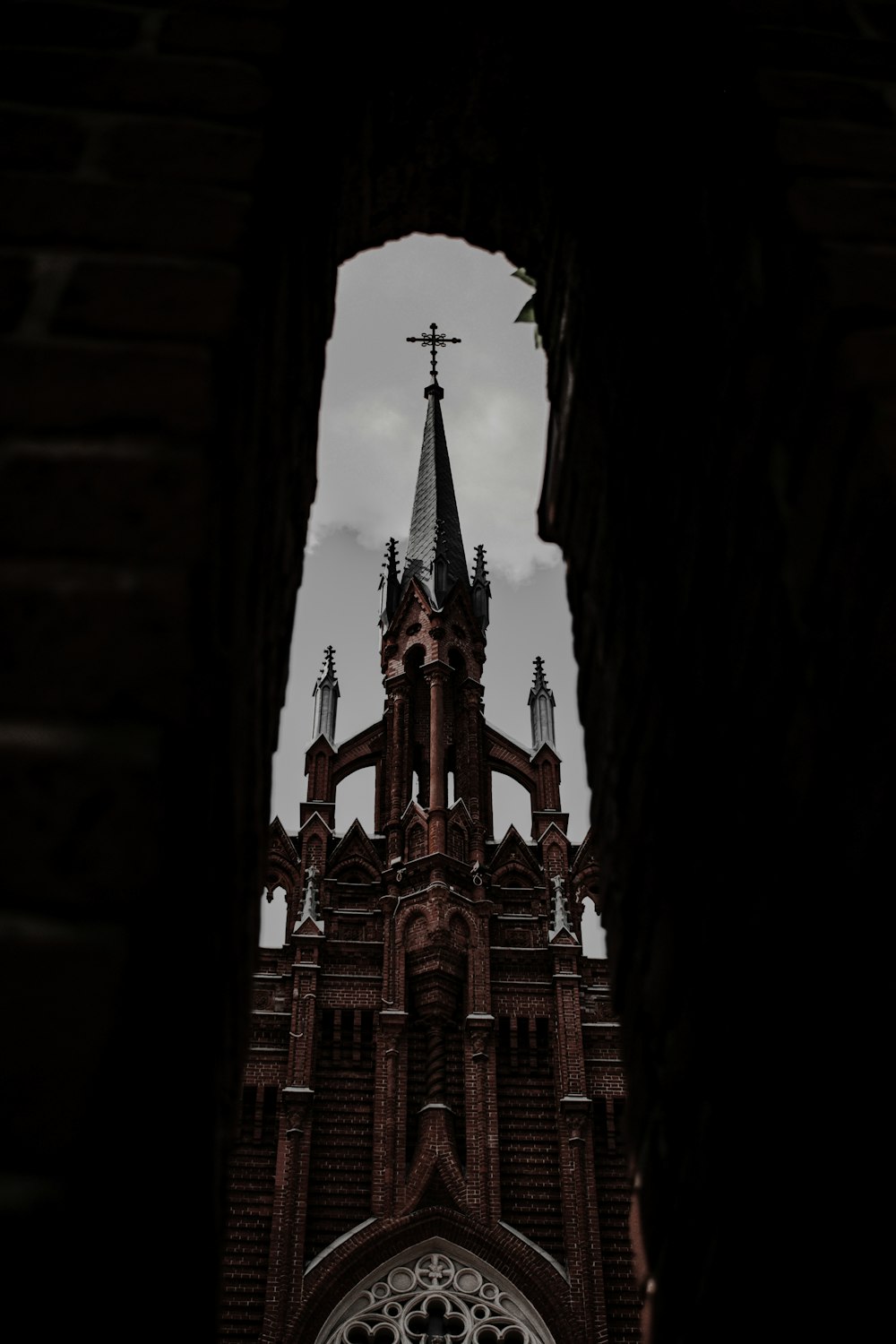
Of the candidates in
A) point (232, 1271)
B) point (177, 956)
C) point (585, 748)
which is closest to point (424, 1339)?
point (232, 1271)

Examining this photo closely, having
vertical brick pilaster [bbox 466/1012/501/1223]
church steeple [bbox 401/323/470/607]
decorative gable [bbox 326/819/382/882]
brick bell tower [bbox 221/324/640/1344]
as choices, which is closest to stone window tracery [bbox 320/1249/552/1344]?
brick bell tower [bbox 221/324/640/1344]

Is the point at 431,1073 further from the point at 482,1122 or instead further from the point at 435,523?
the point at 435,523

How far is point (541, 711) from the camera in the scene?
86.6ft

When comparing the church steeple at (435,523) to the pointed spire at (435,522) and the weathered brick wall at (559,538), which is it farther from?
the weathered brick wall at (559,538)

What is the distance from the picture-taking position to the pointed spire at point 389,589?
87.9 ft

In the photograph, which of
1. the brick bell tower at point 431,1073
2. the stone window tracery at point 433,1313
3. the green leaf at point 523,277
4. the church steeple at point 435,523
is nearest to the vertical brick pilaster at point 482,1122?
the brick bell tower at point 431,1073

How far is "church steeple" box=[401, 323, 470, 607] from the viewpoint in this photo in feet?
89.5

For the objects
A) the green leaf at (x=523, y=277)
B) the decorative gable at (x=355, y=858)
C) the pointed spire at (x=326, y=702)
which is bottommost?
the green leaf at (x=523, y=277)

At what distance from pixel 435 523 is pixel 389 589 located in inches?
102

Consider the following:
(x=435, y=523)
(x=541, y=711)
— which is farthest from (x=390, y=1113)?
(x=435, y=523)

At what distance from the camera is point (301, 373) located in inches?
74.6

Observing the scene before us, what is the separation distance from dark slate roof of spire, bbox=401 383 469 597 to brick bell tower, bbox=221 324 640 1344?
2.76 metres

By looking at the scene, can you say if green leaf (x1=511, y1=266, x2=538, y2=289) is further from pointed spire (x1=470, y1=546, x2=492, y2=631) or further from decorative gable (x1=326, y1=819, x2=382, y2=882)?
pointed spire (x1=470, y1=546, x2=492, y2=631)

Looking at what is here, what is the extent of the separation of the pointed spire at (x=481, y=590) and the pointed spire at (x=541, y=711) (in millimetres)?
1635
